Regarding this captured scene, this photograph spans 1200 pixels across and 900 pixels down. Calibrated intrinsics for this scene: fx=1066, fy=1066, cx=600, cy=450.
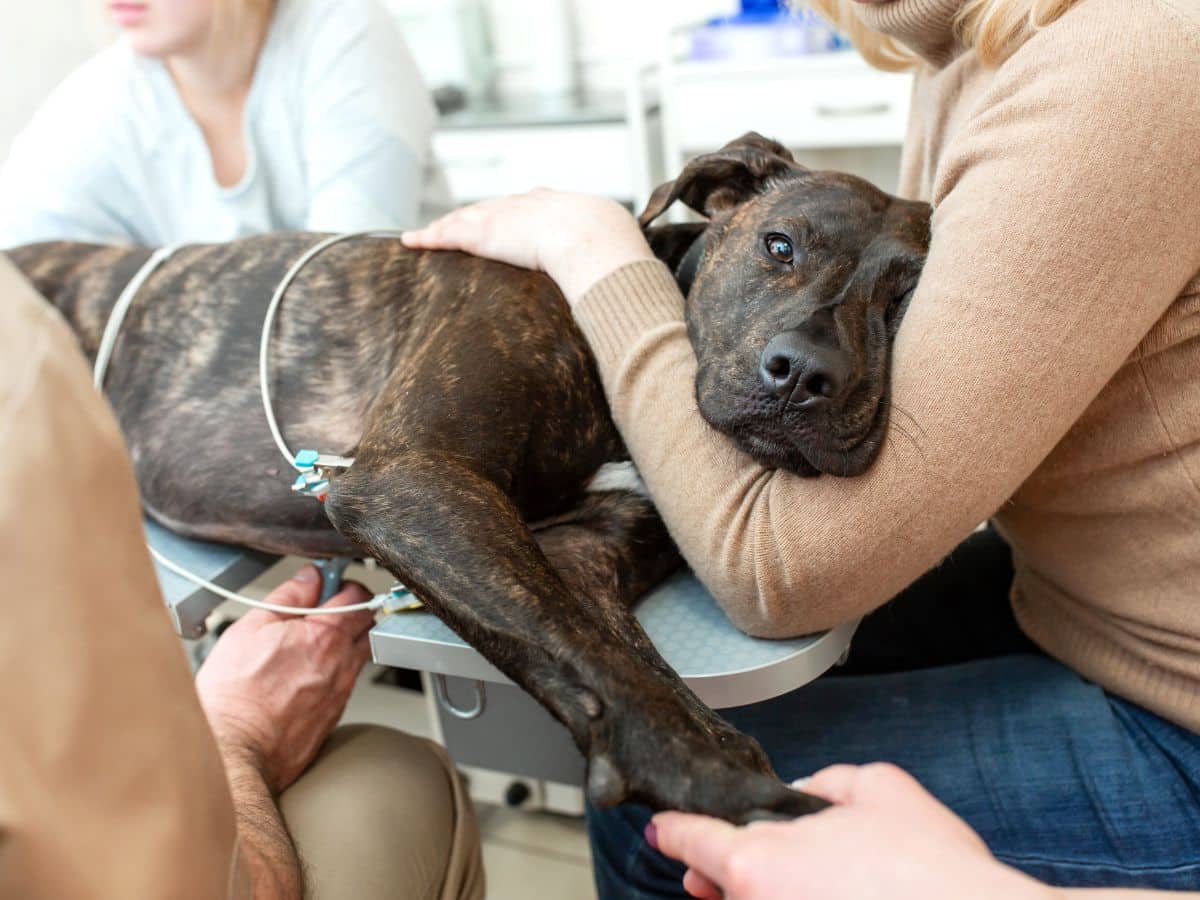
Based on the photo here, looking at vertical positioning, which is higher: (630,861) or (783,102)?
(783,102)

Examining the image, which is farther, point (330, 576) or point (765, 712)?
point (330, 576)

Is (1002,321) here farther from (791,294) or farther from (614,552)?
(614,552)

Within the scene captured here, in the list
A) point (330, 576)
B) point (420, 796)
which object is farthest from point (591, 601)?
point (330, 576)

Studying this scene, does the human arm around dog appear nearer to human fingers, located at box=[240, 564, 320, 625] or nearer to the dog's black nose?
the dog's black nose

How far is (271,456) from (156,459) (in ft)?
0.70

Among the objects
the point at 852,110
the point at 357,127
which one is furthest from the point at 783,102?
the point at 357,127

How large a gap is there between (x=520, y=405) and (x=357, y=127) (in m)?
1.25

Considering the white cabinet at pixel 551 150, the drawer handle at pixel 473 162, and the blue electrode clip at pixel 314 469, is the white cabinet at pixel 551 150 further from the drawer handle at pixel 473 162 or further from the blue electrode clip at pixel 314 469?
the blue electrode clip at pixel 314 469

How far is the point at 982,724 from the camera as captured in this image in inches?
53.0

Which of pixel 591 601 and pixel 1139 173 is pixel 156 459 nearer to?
pixel 591 601

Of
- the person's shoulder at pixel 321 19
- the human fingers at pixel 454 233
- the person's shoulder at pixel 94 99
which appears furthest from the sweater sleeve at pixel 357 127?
the human fingers at pixel 454 233

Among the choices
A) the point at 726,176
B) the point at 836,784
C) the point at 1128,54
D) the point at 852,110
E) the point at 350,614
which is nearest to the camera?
the point at 836,784

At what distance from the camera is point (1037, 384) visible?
1.02 meters

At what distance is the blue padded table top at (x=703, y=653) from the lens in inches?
44.3
